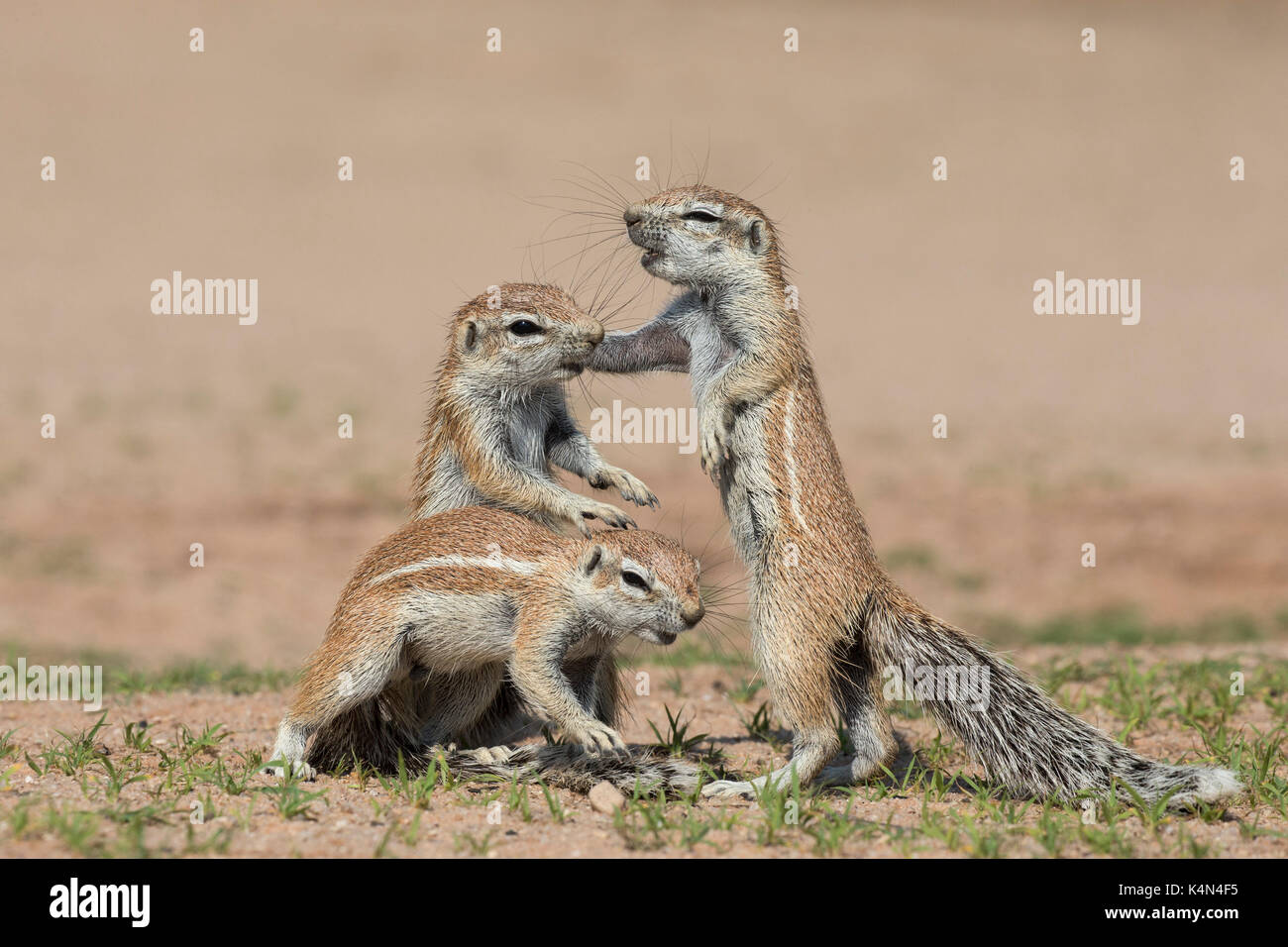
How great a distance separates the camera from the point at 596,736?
19.1ft

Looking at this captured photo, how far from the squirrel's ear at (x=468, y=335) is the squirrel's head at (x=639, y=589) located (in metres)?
1.53

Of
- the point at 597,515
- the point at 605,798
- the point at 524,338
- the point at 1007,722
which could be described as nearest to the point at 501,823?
the point at 605,798

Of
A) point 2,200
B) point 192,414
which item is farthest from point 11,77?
point 192,414

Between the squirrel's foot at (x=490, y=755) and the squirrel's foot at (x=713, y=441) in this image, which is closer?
the squirrel's foot at (x=490, y=755)

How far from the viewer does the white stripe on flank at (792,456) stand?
6.46 m

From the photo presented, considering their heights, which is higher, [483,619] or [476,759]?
[483,619]

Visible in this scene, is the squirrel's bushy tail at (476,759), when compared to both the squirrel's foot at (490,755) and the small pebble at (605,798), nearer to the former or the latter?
the squirrel's foot at (490,755)

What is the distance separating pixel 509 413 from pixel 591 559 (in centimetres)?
140

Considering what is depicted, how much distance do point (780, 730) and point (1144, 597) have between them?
7.56 m

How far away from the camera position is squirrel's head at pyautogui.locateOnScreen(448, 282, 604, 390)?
6879mm

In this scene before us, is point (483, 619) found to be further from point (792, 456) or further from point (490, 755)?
point (792, 456)

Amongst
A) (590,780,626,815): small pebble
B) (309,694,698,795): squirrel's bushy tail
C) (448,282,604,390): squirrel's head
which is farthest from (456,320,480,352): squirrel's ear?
(590,780,626,815): small pebble

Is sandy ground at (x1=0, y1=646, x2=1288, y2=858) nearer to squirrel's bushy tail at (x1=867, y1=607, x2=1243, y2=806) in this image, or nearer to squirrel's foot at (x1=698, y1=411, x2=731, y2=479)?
squirrel's bushy tail at (x1=867, y1=607, x2=1243, y2=806)

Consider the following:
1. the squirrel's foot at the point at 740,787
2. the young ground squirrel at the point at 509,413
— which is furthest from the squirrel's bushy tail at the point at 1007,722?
the young ground squirrel at the point at 509,413
